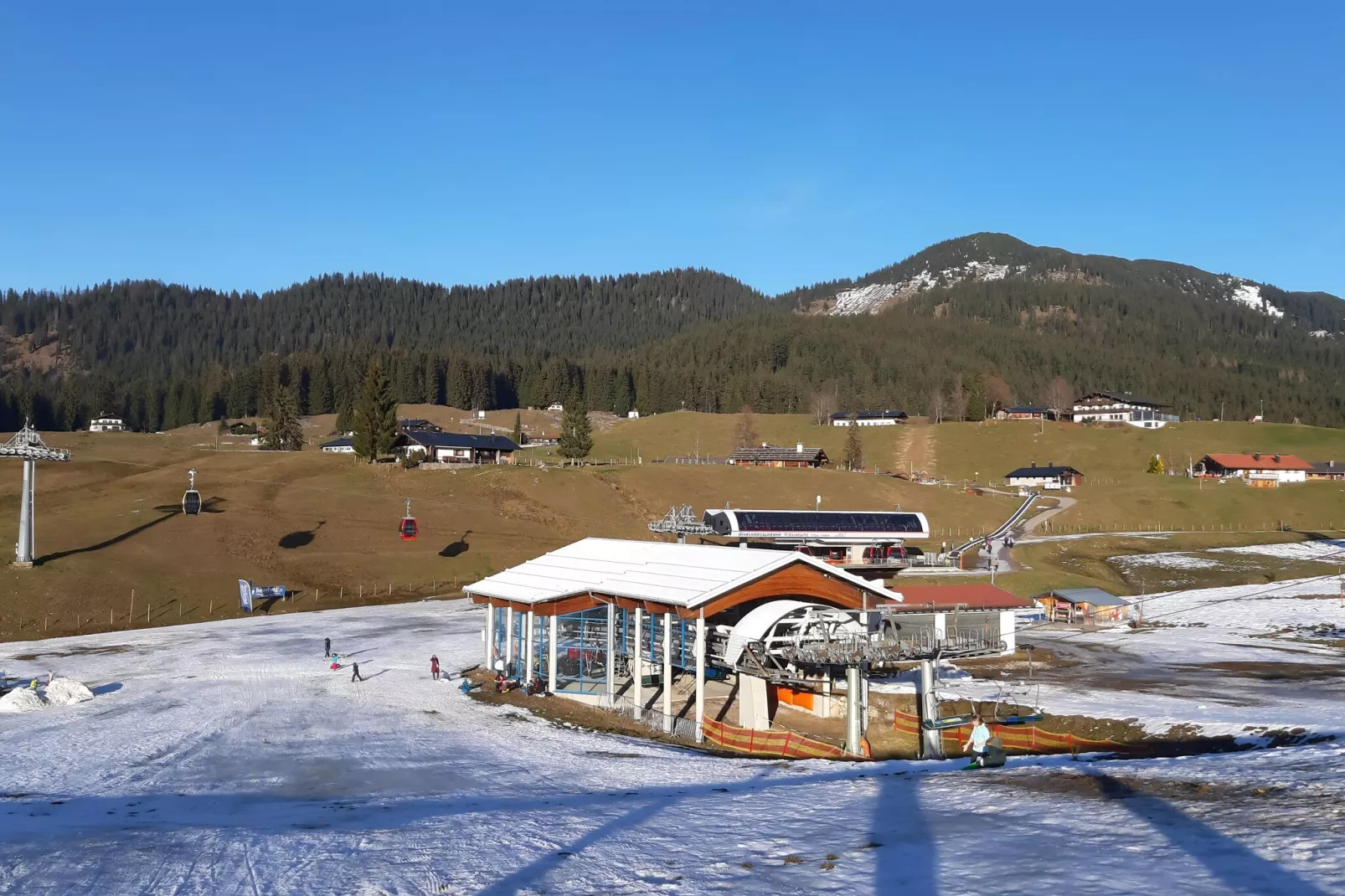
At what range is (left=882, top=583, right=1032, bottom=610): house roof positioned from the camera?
174 ft

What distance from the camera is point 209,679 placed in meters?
43.6

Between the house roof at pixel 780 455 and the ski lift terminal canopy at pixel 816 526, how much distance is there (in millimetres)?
81913

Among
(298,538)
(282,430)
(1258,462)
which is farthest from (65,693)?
(1258,462)

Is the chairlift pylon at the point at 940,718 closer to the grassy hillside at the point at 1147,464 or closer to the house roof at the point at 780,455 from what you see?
the grassy hillside at the point at 1147,464

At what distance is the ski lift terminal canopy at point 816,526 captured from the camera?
192ft

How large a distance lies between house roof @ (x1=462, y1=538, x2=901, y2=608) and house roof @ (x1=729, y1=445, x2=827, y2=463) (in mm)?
98429

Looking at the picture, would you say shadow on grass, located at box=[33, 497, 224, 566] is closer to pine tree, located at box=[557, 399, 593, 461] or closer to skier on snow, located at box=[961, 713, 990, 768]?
pine tree, located at box=[557, 399, 593, 461]

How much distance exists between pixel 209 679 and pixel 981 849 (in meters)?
37.4

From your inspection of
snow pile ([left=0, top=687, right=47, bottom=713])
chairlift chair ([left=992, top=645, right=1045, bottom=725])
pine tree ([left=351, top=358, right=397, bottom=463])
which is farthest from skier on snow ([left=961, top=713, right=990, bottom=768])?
pine tree ([left=351, top=358, right=397, bottom=463])

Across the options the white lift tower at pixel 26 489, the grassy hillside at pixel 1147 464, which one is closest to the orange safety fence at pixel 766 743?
the white lift tower at pixel 26 489

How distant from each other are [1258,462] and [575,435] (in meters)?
99.0

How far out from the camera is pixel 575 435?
131000mm

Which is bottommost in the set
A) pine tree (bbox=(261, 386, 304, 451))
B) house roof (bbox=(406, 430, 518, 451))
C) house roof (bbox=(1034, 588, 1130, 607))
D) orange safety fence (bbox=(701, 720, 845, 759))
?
orange safety fence (bbox=(701, 720, 845, 759))

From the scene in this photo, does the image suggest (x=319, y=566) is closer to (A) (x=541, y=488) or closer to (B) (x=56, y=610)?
(B) (x=56, y=610)
